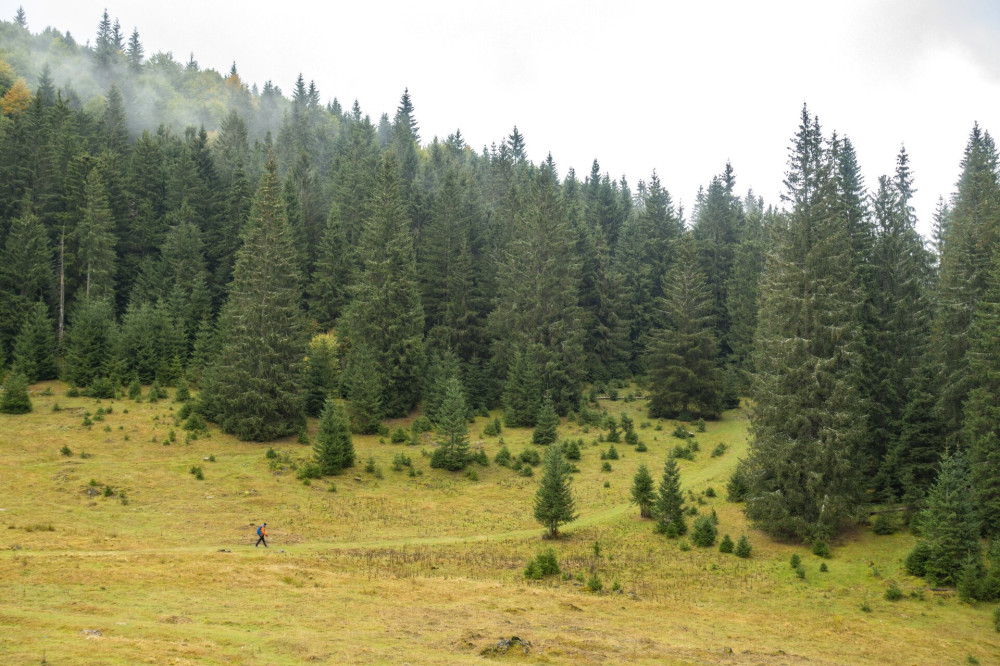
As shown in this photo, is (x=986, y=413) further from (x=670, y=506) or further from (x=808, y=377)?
(x=670, y=506)

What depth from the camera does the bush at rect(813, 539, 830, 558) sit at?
→ 3123cm

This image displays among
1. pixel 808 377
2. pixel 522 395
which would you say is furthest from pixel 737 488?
pixel 522 395

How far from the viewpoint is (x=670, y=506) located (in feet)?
113

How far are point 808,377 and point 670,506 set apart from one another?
34.0 feet

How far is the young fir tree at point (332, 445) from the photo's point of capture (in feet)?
137

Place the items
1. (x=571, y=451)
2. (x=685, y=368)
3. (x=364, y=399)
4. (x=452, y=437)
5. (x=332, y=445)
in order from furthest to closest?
(x=685, y=368) < (x=364, y=399) < (x=571, y=451) < (x=452, y=437) < (x=332, y=445)

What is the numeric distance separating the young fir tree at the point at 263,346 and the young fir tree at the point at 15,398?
38.9 ft

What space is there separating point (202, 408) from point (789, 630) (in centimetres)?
4324

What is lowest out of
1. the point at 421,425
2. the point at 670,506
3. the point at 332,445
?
the point at 670,506

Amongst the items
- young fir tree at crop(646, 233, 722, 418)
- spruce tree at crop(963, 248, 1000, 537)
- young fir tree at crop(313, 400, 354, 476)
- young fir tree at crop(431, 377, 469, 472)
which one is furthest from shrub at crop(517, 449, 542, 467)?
spruce tree at crop(963, 248, 1000, 537)

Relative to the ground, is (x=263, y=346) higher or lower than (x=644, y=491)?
higher

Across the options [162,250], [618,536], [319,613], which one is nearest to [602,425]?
[618,536]

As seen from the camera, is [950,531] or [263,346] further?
[263,346]

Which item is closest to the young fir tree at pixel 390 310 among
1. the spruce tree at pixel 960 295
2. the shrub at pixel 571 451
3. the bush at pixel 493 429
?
the bush at pixel 493 429
